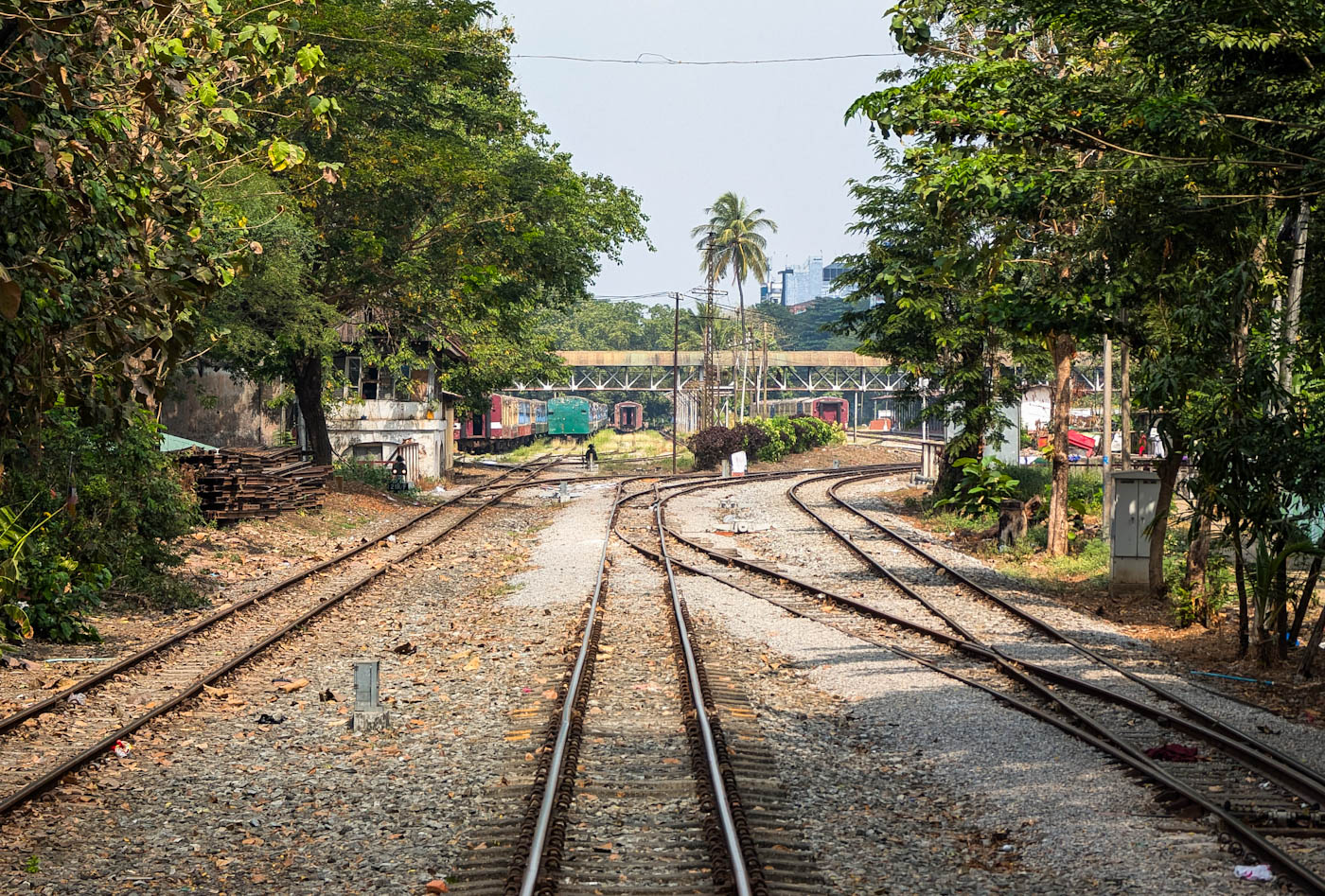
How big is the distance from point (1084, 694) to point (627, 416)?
108623mm

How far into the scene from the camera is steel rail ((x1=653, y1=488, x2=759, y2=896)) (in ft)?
21.3

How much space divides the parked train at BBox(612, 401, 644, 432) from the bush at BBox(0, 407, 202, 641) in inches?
3934

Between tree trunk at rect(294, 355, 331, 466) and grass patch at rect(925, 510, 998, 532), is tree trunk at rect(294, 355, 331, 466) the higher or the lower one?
the higher one

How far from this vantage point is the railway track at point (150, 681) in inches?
362

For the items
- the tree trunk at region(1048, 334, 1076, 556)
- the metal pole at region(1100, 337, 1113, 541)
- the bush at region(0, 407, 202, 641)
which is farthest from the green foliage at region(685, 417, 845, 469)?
the bush at region(0, 407, 202, 641)

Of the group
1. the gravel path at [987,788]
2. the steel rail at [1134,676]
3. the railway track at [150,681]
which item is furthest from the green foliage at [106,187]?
the steel rail at [1134,676]

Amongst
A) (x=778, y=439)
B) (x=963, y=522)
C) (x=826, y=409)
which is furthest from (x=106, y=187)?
(x=826, y=409)

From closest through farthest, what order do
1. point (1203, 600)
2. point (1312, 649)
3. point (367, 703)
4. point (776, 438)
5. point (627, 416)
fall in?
1. point (367, 703)
2. point (1312, 649)
3. point (1203, 600)
4. point (776, 438)
5. point (627, 416)

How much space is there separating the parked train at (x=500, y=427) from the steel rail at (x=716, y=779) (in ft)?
169

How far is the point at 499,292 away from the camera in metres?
35.1

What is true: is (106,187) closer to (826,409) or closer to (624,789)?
(624,789)

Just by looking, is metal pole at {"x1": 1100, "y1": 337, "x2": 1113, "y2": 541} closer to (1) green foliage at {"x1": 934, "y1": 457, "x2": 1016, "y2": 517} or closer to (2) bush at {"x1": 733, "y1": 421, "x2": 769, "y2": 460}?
(1) green foliage at {"x1": 934, "y1": 457, "x2": 1016, "y2": 517}

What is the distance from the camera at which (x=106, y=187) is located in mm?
9102

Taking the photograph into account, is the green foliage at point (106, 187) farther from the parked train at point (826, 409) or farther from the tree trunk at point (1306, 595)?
the parked train at point (826, 409)
